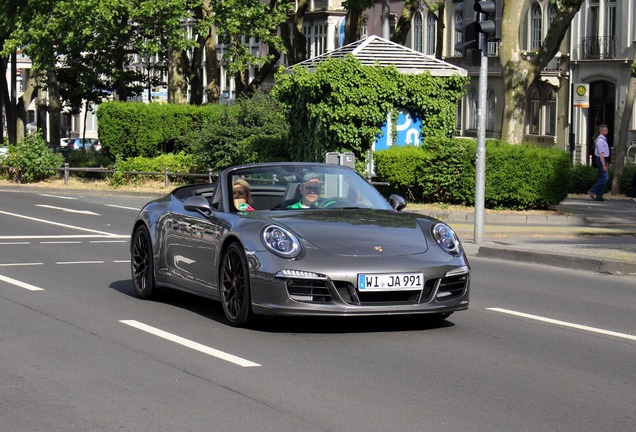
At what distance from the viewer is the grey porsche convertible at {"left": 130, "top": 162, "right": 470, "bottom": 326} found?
32.0 ft

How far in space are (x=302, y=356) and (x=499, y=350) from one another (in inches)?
58.5

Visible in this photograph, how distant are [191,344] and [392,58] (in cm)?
2223

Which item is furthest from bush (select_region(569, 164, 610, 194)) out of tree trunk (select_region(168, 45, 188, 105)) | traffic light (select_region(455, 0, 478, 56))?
traffic light (select_region(455, 0, 478, 56))

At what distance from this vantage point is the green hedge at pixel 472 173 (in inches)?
1023

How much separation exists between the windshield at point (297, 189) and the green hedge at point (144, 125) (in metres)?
31.3

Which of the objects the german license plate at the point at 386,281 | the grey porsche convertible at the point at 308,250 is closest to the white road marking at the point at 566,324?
the grey porsche convertible at the point at 308,250

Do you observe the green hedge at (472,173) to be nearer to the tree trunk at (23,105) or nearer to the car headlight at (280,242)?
the car headlight at (280,242)

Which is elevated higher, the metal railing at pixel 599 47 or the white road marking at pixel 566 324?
the metal railing at pixel 599 47

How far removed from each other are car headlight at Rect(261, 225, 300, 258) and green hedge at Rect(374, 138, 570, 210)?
53.9ft

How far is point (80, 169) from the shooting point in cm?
4350

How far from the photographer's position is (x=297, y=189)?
36.6 ft

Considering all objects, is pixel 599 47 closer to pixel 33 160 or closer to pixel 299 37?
pixel 299 37

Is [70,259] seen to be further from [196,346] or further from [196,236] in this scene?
[196,346]

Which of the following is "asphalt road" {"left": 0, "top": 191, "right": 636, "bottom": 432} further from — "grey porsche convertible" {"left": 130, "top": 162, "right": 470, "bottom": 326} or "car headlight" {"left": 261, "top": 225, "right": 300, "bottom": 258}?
"car headlight" {"left": 261, "top": 225, "right": 300, "bottom": 258}
